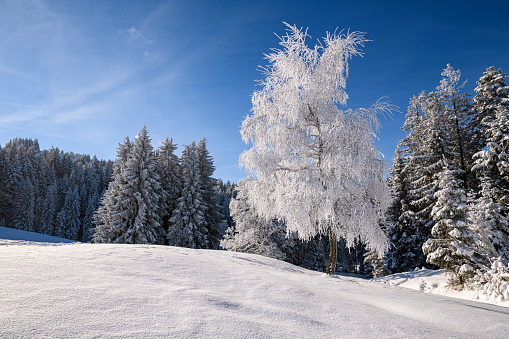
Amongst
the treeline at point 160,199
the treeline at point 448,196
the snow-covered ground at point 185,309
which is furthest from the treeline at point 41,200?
the snow-covered ground at point 185,309

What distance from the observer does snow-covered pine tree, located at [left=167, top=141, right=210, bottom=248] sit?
2505 cm

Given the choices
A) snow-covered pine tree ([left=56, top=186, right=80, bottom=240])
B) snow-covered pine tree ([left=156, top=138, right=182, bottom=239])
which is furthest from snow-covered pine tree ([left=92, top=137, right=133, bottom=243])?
snow-covered pine tree ([left=56, top=186, right=80, bottom=240])

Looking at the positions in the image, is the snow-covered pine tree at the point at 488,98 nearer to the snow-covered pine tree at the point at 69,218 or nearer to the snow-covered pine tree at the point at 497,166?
the snow-covered pine tree at the point at 497,166

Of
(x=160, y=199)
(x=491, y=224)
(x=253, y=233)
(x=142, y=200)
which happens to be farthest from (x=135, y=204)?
(x=491, y=224)

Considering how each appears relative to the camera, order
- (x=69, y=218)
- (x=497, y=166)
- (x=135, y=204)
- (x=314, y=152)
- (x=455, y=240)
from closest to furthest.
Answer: (x=314, y=152) → (x=455, y=240) → (x=497, y=166) → (x=135, y=204) → (x=69, y=218)

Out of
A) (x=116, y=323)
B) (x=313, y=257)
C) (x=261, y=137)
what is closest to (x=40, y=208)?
(x=313, y=257)

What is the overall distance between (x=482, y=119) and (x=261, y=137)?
1932 centimetres

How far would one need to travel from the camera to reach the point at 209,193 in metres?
30.1

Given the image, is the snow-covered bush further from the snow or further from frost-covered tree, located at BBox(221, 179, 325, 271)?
frost-covered tree, located at BBox(221, 179, 325, 271)

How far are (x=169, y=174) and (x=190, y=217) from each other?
697cm

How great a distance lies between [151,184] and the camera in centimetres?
2561

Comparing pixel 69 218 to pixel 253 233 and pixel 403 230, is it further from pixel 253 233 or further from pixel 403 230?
pixel 403 230

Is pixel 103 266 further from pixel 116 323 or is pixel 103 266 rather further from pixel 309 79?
pixel 309 79

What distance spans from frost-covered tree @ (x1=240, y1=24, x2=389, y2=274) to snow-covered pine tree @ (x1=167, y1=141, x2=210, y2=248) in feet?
56.5
